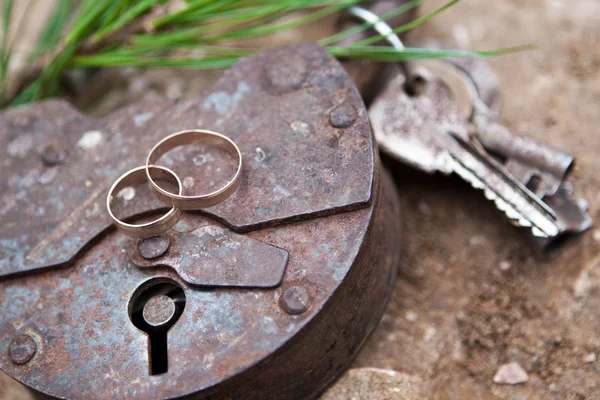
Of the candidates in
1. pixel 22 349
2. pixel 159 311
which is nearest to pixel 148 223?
pixel 159 311

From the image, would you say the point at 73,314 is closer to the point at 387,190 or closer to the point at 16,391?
the point at 16,391

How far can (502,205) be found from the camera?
45.4 inches

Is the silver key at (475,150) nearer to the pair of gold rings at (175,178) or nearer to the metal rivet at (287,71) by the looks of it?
the metal rivet at (287,71)

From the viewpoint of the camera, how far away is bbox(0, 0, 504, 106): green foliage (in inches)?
51.0

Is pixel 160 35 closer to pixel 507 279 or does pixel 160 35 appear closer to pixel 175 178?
pixel 175 178

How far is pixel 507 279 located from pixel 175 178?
68 cm

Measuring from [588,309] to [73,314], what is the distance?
2.99 ft

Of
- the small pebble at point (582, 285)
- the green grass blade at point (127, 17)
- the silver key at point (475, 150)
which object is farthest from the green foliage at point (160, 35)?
the small pebble at point (582, 285)

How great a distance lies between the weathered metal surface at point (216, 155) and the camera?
3.28 ft

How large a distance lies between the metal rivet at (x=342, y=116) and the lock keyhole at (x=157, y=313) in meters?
0.37

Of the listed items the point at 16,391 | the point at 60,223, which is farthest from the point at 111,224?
the point at 16,391

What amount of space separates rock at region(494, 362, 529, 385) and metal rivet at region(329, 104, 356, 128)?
535 millimetres

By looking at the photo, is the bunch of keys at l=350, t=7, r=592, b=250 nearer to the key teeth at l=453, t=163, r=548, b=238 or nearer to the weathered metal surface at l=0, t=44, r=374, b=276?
the key teeth at l=453, t=163, r=548, b=238

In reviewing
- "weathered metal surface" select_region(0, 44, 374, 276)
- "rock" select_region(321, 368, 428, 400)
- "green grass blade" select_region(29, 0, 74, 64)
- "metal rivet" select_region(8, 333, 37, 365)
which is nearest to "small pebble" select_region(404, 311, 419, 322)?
"rock" select_region(321, 368, 428, 400)
